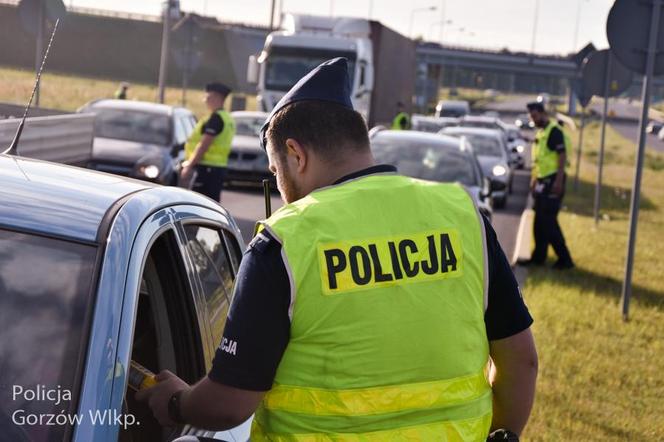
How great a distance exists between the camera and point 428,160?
13.9m

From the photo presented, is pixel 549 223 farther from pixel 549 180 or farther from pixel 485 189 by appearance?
pixel 485 189

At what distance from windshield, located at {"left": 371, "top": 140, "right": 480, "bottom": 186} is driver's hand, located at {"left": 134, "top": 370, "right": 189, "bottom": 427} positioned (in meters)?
10.6

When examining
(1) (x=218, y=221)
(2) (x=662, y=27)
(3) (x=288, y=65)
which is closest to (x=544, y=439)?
(1) (x=218, y=221)

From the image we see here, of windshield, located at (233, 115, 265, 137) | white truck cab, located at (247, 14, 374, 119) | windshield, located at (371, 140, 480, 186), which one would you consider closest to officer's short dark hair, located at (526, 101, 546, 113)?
windshield, located at (371, 140, 480, 186)

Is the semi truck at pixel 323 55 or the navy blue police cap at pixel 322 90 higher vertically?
the navy blue police cap at pixel 322 90

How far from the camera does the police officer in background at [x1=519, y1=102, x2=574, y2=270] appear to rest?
573 inches

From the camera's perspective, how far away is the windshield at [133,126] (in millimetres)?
16500

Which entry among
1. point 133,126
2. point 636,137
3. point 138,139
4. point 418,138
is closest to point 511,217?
point 133,126

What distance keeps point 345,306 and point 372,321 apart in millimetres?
67

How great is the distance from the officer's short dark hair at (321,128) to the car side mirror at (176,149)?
1327 centimetres

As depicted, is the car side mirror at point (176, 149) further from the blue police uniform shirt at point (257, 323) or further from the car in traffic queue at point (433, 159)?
the blue police uniform shirt at point (257, 323)

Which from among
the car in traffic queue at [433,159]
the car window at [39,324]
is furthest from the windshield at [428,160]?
the car window at [39,324]

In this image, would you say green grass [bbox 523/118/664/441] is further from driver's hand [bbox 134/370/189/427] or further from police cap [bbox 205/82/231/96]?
driver's hand [bbox 134/370/189/427]

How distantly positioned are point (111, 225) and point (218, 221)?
104 cm
